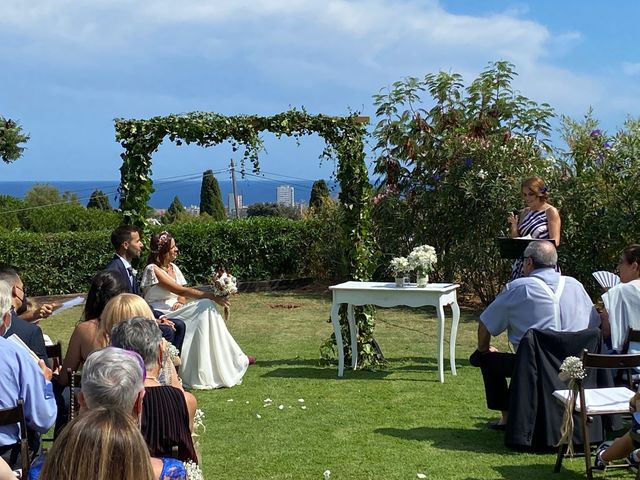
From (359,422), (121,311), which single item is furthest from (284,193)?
(121,311)

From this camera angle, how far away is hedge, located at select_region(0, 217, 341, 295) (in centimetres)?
1484

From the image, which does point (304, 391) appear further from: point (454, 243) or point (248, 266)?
point (248, 266)

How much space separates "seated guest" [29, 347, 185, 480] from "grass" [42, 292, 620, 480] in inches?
99.6

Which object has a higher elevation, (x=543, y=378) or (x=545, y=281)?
(x=545, y=281)

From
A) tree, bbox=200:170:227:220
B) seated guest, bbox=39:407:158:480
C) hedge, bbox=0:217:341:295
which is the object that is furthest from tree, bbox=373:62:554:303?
tree, bbox=200:170:227:220

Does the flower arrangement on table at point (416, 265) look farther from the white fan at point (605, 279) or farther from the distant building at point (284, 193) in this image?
the distant building at point (284, 193)

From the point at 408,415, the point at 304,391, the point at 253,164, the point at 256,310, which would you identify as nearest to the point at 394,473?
the point at 408,415

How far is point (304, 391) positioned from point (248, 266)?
8780 millimetres

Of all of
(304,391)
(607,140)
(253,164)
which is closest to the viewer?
(304,391)

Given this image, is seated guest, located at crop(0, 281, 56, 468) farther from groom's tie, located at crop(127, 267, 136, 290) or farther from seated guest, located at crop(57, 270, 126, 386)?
groom's tie, located at crop(127, 267, 136, 290)

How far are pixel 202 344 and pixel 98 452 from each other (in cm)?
603

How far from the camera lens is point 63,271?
15.0 meters

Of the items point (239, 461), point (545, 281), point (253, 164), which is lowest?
point (239, 461)

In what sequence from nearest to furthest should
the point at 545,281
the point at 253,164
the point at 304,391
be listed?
Answer: the point at 545,281
the point at 304,391
the point at 253,164
